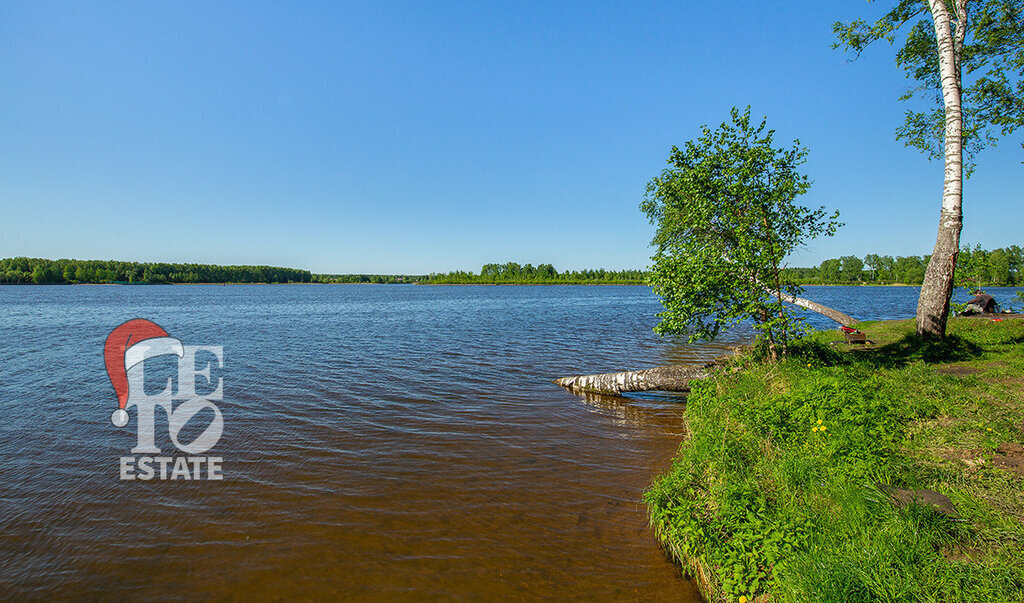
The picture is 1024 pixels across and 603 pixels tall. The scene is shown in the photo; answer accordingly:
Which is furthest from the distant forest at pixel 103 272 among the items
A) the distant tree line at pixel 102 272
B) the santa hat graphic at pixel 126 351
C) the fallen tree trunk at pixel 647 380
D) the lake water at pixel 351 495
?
the fallen tree trunk at pixel 647 380

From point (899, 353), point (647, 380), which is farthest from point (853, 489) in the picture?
point (899, 353)

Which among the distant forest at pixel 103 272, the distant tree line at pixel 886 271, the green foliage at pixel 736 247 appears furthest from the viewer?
the distant forest at pixel 103 272

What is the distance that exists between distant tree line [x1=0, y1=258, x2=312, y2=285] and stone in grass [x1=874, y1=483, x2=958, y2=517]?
22347 centimetres


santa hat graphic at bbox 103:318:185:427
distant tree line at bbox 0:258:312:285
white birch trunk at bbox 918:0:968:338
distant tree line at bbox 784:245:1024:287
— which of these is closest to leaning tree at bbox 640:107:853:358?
white birch trunk at bbox 918:0:968:338

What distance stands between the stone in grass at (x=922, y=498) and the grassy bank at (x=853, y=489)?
0.17 ft

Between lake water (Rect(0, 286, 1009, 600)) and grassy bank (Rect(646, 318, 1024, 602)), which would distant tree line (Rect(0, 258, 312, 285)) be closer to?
lake water (Rect(0, 286, 1009, 600))

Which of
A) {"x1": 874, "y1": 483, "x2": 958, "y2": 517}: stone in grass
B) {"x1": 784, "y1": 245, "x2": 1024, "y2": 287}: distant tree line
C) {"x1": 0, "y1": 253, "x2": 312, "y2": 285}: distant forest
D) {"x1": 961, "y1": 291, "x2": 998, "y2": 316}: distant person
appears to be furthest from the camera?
{"x1": 0, "y1": 253, "x2": 312, "y2": 285}: distant forest

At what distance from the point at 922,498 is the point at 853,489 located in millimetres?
595

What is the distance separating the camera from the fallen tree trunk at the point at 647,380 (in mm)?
13203

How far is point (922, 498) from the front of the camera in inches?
180

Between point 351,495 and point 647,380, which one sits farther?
point 647,380

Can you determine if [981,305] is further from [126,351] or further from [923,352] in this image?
[126,351]

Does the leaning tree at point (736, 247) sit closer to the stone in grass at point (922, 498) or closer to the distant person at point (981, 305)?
the stone in grass at point (922, 498)

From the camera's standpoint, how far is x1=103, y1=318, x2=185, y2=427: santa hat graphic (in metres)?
13.9
